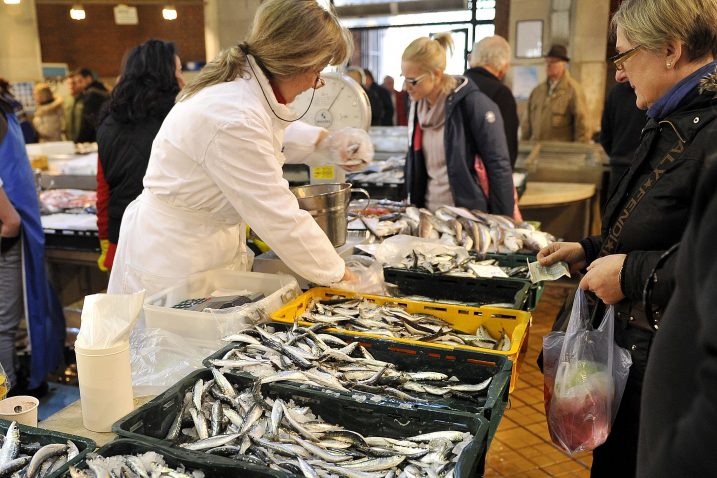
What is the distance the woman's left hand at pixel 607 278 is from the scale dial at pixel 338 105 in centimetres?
221

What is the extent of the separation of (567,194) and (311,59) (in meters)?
4.59

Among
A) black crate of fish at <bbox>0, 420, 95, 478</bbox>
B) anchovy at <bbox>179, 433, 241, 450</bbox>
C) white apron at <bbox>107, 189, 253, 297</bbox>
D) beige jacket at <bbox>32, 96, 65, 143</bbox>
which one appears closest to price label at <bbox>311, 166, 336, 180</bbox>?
white apron at <bbox>107, 189, 253, 297</bbox>

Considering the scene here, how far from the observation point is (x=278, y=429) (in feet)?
5.24

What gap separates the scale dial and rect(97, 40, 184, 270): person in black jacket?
0.76m

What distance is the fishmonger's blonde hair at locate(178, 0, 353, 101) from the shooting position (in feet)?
7.41

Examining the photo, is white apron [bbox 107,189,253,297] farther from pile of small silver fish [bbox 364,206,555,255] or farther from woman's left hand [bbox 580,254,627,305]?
woman's left hand [bbox 580,254,627,305]

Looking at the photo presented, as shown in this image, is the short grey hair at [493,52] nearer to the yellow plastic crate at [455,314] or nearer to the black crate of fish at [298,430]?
the yellow plastic crate at [455,314]

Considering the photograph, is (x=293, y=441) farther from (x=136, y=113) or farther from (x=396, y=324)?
(x=136, y=113)

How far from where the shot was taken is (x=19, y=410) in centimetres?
165

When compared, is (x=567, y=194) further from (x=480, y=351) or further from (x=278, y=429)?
(x=278, y=429)

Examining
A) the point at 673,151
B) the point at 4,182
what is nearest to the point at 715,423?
the point at 673,151

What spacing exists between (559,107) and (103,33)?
11866 millimetres

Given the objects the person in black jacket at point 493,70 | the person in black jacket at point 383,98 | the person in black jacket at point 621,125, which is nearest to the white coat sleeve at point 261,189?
the person in black jacket at point 493,70

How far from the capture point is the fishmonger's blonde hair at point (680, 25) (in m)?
1.77
